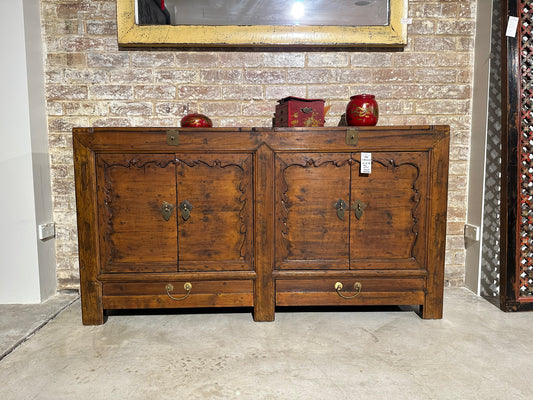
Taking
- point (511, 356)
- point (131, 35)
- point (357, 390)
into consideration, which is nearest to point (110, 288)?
point (357, 390)

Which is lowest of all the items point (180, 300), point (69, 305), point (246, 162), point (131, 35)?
point (69, 305)

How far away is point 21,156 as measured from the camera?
2.27 m

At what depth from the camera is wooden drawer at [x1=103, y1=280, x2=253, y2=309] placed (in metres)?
2.03

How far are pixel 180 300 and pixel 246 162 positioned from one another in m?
0.86

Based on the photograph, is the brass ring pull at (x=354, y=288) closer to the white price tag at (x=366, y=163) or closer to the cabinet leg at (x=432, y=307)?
the cabinet leg at (x=432, y=307)

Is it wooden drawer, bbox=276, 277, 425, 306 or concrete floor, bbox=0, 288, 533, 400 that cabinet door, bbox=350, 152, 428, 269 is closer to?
wooden drawer, bbox=276, 277, 425, 306

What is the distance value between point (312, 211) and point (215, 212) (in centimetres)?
54

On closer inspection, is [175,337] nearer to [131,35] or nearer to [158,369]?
[158,369]

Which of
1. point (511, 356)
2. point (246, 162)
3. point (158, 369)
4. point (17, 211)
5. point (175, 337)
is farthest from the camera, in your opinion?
point (17, 211)

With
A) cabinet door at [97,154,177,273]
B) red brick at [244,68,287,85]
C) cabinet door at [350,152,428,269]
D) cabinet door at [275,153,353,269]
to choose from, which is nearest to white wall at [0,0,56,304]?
cabinet door at [97,154,177,273]

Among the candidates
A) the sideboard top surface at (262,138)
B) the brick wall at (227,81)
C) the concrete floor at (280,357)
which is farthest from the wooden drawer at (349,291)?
the brick wall at (227,81)

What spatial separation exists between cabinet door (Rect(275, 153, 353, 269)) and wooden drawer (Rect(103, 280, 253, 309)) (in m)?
0.28

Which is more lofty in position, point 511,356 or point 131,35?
point 131,35

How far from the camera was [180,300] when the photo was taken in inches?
80.1
